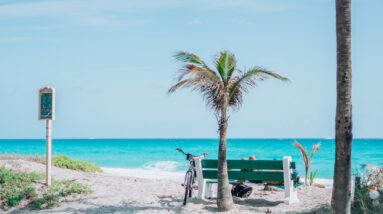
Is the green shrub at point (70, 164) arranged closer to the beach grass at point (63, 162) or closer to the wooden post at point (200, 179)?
the beach grass at point (63, 162)

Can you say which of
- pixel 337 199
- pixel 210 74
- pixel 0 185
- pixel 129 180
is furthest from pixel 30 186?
pixel 337 199

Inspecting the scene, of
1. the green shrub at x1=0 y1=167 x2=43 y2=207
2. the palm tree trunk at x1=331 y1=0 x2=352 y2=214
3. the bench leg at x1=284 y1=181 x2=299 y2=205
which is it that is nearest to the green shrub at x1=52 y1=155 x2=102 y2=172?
the green shrub at x1=0 y1=167 x2=43 y2=207

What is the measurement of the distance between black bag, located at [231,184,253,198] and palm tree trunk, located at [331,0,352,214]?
393 cm

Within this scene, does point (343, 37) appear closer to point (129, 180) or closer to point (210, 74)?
point (210, 74)

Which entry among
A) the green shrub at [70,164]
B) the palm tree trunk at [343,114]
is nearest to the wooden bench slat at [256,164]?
the palm tree trunk at [343,114]

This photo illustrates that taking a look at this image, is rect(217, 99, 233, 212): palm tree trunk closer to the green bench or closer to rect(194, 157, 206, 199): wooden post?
the green bench

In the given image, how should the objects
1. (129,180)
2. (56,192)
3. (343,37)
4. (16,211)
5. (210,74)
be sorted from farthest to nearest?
(129,180) → (56,192) → (16,211) → (210,74) → (343,37)

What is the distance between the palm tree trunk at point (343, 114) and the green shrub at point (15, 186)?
23.7 feet

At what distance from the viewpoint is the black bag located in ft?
43.9

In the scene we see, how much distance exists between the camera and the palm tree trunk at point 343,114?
30.8ft

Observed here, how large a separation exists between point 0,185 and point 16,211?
5.23 feet

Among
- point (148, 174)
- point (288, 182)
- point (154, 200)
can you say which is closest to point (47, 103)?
point (154, 200)

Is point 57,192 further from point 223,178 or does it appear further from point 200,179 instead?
point 223,178

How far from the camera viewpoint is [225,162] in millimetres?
12289
